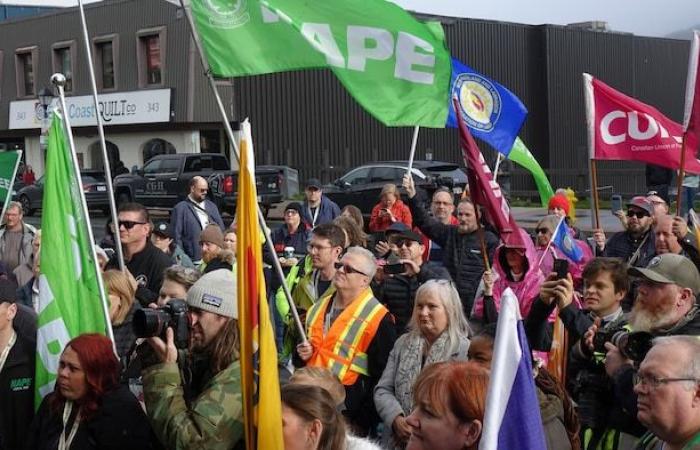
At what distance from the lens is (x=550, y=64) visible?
36281 mm

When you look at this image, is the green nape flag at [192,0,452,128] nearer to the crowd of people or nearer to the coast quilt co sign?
the crowd of people

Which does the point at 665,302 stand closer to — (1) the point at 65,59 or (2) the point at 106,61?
(2) the point at 106,61

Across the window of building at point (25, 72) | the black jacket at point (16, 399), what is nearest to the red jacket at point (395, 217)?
the black jacket at point (16, 399)

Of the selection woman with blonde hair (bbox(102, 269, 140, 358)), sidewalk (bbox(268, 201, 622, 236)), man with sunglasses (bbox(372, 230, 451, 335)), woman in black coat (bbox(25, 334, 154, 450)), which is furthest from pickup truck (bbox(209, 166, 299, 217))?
woman in black coat (bbox(25, 334, 154, 450))

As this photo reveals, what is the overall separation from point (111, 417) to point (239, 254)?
2.87ft

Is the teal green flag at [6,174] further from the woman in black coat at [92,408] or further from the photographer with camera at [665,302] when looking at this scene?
the photographer with camera at [665,302]

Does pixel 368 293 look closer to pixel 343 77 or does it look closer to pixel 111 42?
pixel 343 77

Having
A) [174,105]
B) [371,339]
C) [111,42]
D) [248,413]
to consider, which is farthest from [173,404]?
[111,42]

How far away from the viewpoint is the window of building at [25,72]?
128 feet

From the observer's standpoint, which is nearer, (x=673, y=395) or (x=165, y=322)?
(x=673, y=395)

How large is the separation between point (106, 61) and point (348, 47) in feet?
105

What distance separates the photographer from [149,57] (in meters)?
34.4

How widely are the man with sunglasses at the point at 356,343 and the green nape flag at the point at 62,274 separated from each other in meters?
1.10

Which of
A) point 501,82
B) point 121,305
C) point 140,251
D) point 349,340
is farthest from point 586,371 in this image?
point 501,82
